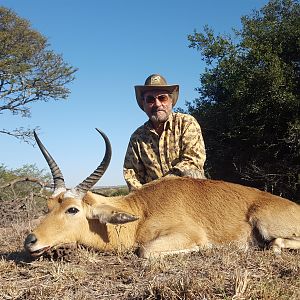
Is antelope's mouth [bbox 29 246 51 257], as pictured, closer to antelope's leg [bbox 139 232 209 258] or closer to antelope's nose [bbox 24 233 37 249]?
antelope's nose [bbox 24 233 37 249]

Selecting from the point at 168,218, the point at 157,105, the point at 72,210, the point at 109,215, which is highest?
the point at 157,105

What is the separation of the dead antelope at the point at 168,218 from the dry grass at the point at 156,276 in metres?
0.26

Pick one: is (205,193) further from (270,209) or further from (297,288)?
(297,288)

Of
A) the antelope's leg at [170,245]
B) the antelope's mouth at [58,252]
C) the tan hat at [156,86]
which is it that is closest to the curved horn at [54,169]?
the antelope's mouth at [58,252]

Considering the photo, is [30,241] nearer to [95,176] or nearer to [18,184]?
[95,176]

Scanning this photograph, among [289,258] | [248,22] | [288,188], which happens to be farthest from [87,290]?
[248,22]

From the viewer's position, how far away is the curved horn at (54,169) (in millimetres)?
5480

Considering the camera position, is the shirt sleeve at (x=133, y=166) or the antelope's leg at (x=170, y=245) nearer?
the antelope's leg at (x=170, y=245)

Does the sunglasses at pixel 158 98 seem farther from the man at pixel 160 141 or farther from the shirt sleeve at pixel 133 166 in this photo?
the shirt sleeve at pixel 133 166

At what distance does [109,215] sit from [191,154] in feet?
6.93

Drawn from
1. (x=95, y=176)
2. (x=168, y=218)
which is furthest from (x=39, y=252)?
(x=168, y=218)

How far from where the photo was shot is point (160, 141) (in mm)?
7137

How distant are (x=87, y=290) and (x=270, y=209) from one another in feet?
8.96

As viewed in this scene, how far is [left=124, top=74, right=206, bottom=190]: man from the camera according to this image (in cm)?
693
